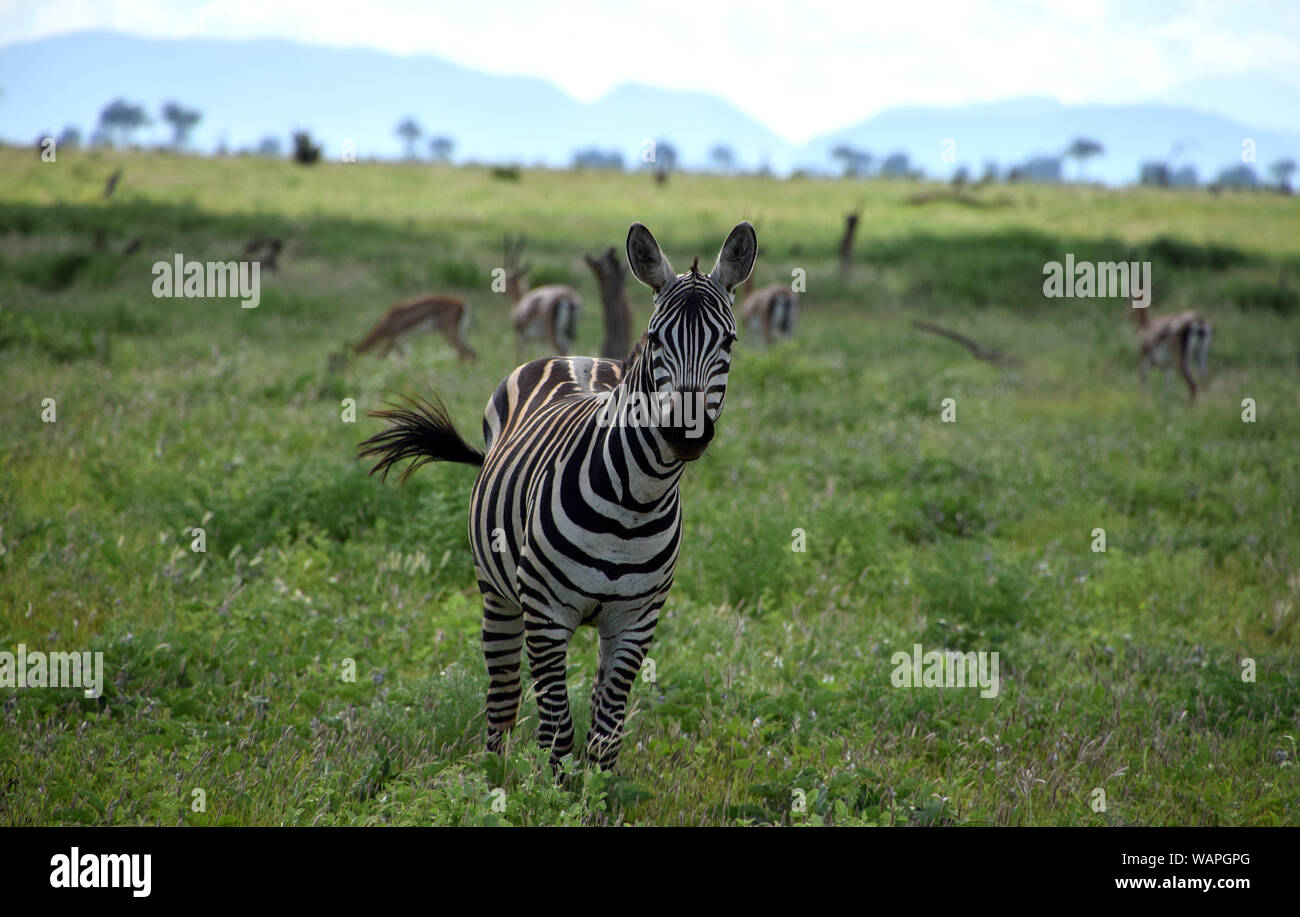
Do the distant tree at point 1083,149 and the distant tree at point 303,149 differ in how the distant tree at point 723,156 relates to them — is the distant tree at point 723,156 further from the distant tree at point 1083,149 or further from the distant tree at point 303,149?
the distant tree at point 303,149

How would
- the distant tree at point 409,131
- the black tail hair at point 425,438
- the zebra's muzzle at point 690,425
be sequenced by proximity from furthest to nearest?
the distant tree at point 409,131
the black tail hair at point 425,438
the zebra's muzzle at point 690,425

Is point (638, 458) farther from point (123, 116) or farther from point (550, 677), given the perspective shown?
point (123, 116)

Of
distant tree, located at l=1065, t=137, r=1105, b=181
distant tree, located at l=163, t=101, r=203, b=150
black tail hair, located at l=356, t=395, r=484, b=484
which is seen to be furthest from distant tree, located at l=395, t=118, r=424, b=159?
black tail hair, located at l=356, t=395, r=484, b=484

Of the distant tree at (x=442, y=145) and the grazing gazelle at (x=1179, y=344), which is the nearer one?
the grazing gazelle at (x=1179, y=344)

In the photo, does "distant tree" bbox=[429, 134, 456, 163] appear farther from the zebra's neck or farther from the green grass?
the zebra's neck

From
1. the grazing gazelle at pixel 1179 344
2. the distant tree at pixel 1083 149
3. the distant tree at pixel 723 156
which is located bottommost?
the grazing gazelle at pixel 1179 344

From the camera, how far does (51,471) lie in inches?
331

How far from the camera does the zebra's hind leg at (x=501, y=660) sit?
463cm

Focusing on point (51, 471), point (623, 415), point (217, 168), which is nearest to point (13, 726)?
point (623, 415)

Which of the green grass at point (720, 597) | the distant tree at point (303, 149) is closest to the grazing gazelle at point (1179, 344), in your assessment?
the green grass at point (720, 597)

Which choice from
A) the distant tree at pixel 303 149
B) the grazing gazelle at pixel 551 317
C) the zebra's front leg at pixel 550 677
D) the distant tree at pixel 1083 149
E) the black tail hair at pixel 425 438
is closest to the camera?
the zebra's front leg at pixel 550 677

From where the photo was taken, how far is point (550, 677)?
4.12 metres

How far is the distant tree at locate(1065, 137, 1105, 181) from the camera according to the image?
103m
